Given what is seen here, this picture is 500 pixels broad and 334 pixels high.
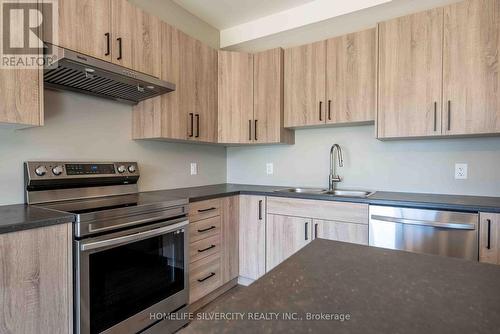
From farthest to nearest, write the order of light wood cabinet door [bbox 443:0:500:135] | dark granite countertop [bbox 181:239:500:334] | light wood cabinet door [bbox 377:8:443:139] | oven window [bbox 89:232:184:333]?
light wood cabinet door [bbox 377:8:443:139], light wood cabinet door [bbox 443:0:500:135], oven window [bbox 89:232:184:333], dark granite countertop [bbox 181:239:500:334]

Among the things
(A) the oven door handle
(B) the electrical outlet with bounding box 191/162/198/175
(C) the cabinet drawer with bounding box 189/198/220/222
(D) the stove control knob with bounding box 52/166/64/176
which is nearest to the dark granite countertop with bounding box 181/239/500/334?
(A) the oven door handle

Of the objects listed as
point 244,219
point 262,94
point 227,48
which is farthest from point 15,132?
point 227,48

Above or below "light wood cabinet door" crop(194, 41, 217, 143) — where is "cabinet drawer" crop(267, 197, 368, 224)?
below

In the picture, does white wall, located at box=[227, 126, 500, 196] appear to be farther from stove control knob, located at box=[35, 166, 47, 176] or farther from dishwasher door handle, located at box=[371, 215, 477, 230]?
stove control knob, located at box=[35, 166, 47, 176]

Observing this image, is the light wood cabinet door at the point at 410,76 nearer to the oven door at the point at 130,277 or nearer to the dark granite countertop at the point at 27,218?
the oven door at the point at 130,277

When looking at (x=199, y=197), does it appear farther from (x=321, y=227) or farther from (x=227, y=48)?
(x=227, y=48)

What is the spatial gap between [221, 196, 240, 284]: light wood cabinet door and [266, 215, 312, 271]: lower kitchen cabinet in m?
0.30

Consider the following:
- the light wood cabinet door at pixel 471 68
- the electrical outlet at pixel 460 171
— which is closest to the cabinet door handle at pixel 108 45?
the light wood cabinet door at pixel 471 68

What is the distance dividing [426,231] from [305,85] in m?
1.53

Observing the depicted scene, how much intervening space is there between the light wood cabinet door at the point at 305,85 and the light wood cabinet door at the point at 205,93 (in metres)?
0.70

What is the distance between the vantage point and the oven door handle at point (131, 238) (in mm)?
1379

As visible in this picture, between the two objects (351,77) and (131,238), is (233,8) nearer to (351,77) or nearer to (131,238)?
(351,77)

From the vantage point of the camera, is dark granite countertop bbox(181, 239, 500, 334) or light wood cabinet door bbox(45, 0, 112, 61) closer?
dark granite countertop bbox(181, 239, 500, 334)

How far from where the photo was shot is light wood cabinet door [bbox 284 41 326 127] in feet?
8.13
